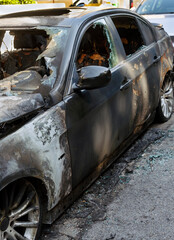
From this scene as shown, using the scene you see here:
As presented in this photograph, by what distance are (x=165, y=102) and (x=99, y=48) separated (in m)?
1.95

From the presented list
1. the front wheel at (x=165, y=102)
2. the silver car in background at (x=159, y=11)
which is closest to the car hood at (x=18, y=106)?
the front wheel at (x=165, y=102)

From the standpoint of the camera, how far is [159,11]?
8523 mm

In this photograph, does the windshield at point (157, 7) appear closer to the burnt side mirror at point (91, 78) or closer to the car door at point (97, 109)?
the car door at point (97, 109)

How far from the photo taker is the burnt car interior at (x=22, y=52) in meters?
3.16

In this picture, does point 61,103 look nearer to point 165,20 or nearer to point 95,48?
point 95,48

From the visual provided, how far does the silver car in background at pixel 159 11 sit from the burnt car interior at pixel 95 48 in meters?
4.35

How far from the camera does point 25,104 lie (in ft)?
8.18

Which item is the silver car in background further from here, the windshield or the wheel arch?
the wheel arch

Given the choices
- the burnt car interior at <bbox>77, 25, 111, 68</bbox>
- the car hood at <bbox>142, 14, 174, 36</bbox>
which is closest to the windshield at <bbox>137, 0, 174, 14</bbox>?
the car hood at <bbox>142, 14, 174, 36</bbox>

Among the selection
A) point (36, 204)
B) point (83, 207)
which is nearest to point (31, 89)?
point (36, 204)

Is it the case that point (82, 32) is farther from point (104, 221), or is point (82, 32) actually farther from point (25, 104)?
point (104, 221)

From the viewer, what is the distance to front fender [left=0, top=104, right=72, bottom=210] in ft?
7.50

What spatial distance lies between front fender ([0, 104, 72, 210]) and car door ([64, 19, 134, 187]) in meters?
0.11

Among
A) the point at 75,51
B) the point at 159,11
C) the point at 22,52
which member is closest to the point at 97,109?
the point at 75,51
